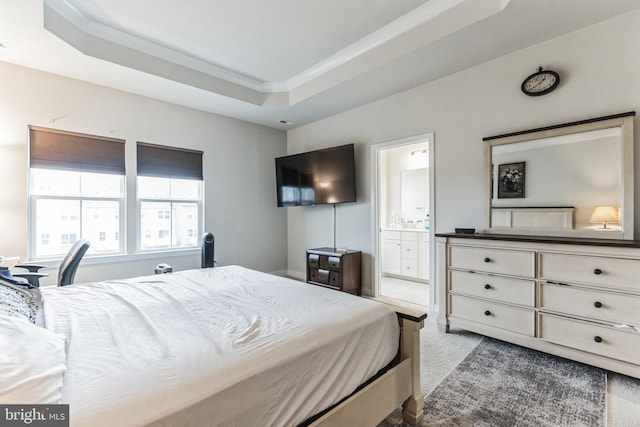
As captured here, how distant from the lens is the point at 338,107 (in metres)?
4.51

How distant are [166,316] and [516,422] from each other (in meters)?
2.10

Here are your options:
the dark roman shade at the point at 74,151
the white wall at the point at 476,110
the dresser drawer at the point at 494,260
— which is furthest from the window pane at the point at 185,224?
the dresser drawer at the point at 494,260

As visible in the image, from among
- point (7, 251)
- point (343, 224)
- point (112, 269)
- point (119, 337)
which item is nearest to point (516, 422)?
point (119, 337)

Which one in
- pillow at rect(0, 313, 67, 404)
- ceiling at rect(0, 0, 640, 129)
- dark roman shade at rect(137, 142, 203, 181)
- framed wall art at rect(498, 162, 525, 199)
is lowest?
pillow at rect(0, 313, 67, 404)

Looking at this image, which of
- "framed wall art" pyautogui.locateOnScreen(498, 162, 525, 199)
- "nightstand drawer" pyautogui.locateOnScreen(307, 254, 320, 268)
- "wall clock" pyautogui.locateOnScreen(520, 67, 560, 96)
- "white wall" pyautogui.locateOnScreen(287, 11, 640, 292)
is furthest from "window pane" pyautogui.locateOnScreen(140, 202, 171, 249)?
"wall clock" pyautogui.locateOnScreen(520, 67, 560, 96)

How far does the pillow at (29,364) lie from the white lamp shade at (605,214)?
358 centimetres

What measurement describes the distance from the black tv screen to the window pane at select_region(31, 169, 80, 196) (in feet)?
9.03

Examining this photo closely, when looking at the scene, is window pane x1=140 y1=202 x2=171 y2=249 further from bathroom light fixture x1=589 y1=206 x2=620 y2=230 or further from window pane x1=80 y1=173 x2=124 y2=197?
bathroom light fixture x1=589 y1=206 x2=620 y2=230

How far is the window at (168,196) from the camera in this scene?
4.11 m

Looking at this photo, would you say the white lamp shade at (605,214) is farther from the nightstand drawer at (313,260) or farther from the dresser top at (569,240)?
the nightstand drawer at (313,260)

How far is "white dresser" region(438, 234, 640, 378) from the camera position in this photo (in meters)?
2.12

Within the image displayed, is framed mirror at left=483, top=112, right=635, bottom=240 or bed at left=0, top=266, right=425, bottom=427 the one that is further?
framed mirror at left=483, top=112, right=635, bottom=240

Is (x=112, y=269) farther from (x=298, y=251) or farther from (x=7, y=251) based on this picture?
(x=298, y=251)

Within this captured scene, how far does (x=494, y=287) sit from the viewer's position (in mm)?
2744
